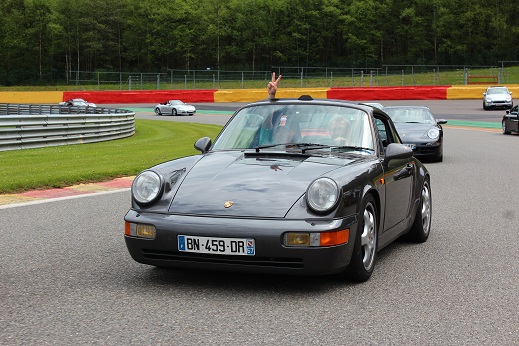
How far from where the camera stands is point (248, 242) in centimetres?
529

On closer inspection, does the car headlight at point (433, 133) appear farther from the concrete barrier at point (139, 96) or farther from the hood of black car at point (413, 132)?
the concrete barrier at point (139, 96)

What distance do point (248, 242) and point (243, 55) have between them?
104 metres

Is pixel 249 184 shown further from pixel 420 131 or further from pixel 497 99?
pixel 497 99

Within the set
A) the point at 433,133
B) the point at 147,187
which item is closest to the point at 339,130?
the point at 147,187

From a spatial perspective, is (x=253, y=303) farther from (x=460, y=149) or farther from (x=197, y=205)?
(x=460, y=149)

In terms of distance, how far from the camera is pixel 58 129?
21.9 metres

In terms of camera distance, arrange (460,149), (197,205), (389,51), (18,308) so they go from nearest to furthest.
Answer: (18,308), (197,205), (460,149), (389,51)

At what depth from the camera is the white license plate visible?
5.30 meters

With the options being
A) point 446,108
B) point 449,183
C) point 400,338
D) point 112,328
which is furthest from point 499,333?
point 446,108

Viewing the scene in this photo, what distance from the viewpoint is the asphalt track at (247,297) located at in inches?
177

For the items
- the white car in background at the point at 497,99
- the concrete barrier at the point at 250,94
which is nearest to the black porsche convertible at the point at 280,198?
the white car in background at the point at 497,99

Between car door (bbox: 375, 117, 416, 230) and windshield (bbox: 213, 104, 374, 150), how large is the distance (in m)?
0.29

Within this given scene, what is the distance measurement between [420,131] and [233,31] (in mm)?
92377

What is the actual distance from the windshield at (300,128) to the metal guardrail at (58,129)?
1306 centimetres
